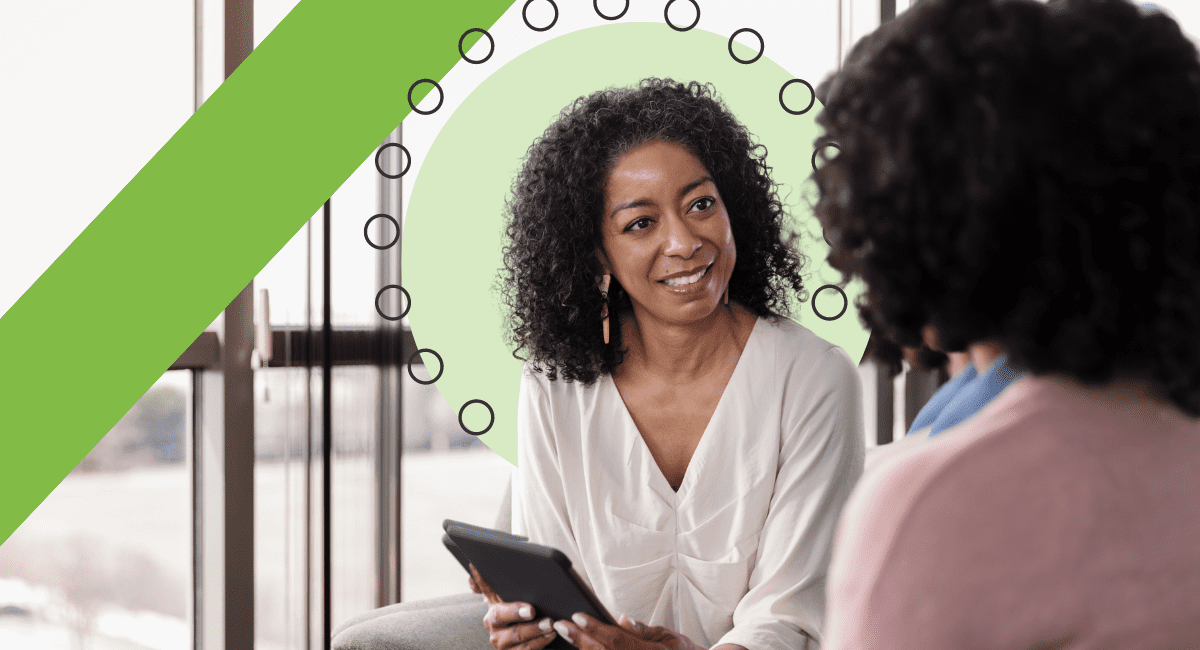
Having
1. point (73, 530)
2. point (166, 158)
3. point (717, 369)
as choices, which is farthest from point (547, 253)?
point (73, 530)

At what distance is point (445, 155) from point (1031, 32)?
45.6 inches

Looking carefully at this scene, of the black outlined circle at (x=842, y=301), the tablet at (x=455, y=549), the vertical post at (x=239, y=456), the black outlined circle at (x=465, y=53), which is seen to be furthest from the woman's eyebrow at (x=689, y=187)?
the vertical post at (x=239, y=456)

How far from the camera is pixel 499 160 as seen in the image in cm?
157

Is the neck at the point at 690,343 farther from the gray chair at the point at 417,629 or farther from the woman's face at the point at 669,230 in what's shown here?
the gray chair at the point at 417,629

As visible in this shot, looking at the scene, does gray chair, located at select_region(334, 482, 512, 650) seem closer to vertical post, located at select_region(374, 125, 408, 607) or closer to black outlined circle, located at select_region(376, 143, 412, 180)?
vertical post, located at select_region(374, 125, 408, 607)

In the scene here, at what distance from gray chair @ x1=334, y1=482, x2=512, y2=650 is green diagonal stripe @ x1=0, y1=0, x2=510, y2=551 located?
2.03ft

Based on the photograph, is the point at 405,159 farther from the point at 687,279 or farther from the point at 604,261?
the point at 687,279

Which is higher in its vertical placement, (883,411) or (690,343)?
(690,343)

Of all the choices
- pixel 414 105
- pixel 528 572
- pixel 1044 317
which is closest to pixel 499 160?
pixel 414 105

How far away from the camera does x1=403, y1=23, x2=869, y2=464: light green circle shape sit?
4.96ft

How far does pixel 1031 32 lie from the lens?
47cm

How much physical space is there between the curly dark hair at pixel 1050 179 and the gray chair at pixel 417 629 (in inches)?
52.4

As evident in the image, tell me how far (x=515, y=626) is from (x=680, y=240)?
0.67 m

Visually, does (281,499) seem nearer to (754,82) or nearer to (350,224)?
(350,224)
